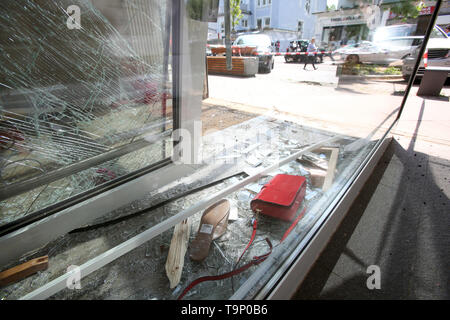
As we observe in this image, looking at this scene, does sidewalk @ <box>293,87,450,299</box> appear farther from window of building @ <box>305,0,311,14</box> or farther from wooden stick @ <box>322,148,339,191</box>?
window of building @ <box>305,0,311,14</box>

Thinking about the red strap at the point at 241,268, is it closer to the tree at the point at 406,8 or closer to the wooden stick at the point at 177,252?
the wooden stick at the point at 177,252

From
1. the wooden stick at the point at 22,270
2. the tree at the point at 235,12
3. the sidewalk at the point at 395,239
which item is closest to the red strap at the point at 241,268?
the sidewalk at the point at 395,239

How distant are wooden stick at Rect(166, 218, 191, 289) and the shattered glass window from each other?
1.84 ft

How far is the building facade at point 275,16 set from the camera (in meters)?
1.42

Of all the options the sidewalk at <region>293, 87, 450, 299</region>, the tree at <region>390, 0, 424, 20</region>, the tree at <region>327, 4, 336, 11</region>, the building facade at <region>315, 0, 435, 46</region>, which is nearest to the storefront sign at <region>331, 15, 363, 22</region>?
the building facade at <region>315, 0, 435, 46</region>

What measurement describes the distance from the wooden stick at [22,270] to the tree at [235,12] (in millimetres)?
1685

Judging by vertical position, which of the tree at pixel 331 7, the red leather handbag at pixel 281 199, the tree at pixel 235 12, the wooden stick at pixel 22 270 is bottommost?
the wooden stick at pixel 22 270

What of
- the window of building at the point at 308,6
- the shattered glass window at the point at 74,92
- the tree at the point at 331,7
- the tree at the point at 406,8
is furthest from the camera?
the tree at the point at 406,8

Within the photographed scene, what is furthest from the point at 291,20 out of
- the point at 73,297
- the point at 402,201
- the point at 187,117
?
the point at 73,297

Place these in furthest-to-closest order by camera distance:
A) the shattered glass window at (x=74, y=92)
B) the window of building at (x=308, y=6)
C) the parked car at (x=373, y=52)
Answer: the parked car at (x=373, y=52), the window of building at (x=308, y=6), the shattered glass window at (x=74, y=92)

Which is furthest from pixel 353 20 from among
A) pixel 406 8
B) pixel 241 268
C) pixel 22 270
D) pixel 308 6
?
pixel 22 270

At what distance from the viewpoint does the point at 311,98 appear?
461 cm

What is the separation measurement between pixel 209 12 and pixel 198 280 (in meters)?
1.66

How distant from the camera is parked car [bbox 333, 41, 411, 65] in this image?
248cm
